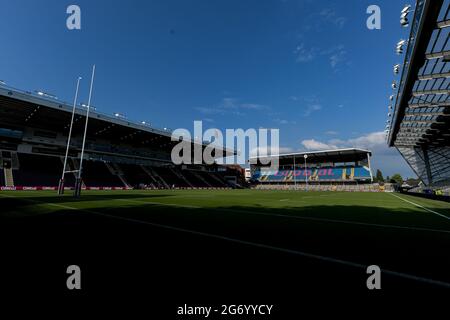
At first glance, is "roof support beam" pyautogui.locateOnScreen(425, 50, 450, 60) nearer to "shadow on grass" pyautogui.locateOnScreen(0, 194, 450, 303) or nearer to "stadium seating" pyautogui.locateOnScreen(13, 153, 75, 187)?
"shadow on grass" pyautogui.locateOnScreen(0, 194, 450, 303)

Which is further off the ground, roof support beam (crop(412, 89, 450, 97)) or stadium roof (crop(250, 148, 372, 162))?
stadium roof (crop(250, 148, 372, 162))

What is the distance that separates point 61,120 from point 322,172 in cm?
7128

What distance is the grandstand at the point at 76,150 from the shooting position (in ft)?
112

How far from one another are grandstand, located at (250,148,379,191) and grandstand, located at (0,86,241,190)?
→ 28636 mm

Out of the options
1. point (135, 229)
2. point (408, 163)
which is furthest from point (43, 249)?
point (408, 163)

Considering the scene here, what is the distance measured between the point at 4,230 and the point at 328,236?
8.48 metres

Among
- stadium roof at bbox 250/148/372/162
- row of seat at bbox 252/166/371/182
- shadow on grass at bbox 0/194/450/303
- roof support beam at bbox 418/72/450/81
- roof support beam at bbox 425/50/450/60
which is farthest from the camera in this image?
stadium roof at bbox 250/148/372/162

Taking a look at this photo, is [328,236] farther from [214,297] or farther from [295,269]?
[214,297]

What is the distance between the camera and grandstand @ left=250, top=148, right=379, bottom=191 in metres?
67.4

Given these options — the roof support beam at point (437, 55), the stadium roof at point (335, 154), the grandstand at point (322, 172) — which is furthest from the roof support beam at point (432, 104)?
the stadium roof at point (335, 154)

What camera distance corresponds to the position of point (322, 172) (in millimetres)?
74750

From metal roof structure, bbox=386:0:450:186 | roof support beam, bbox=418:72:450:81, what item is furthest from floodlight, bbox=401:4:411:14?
roof support beam, bbox=418:72:450:81
